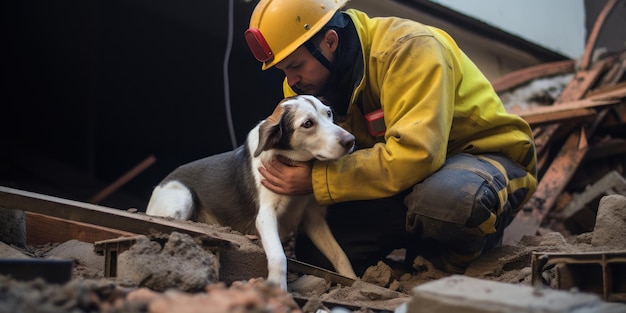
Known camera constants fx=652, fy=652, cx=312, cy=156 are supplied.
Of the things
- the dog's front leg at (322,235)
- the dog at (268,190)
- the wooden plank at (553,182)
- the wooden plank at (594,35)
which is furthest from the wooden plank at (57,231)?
the wooden plank at (594,35)

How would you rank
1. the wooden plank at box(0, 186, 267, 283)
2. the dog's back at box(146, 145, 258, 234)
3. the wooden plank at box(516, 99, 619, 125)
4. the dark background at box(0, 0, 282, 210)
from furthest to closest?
the dark background at box(0, 0, 282, 210) < the wooden plank at box(516, 99, 619, 125) < the dog's back at box(146, 145, 258, 234) < the wooden plank at box(0, 186, 267, 283)

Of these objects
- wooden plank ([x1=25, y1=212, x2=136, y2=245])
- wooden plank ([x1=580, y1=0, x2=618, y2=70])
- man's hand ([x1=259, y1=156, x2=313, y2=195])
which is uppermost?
wooden plank ([x1=580, y1=0, x2=618, y2=70])

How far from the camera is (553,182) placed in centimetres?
558

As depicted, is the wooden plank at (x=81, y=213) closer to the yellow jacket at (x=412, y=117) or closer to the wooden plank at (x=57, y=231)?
the wooden plank at (x=57, y=231)

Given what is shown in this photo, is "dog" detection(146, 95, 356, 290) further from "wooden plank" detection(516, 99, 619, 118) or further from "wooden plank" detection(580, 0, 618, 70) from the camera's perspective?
"wooden plank" detection(580, 0, 618, 70)

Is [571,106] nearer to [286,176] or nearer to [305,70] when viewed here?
[305,70]

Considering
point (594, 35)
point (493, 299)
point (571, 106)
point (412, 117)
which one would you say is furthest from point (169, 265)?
point (594, 35)

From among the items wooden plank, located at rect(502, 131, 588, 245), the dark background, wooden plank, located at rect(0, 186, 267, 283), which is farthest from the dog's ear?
the dark background

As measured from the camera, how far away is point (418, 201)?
3189 millimetres

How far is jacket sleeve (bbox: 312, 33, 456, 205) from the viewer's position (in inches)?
120

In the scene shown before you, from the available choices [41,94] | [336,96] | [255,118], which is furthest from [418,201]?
[41,94]

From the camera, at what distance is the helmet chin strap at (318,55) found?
11.3 ft

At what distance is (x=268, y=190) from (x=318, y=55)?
0.77 metres

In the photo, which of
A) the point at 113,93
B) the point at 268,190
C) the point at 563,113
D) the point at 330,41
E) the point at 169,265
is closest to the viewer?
the point at 169,265
